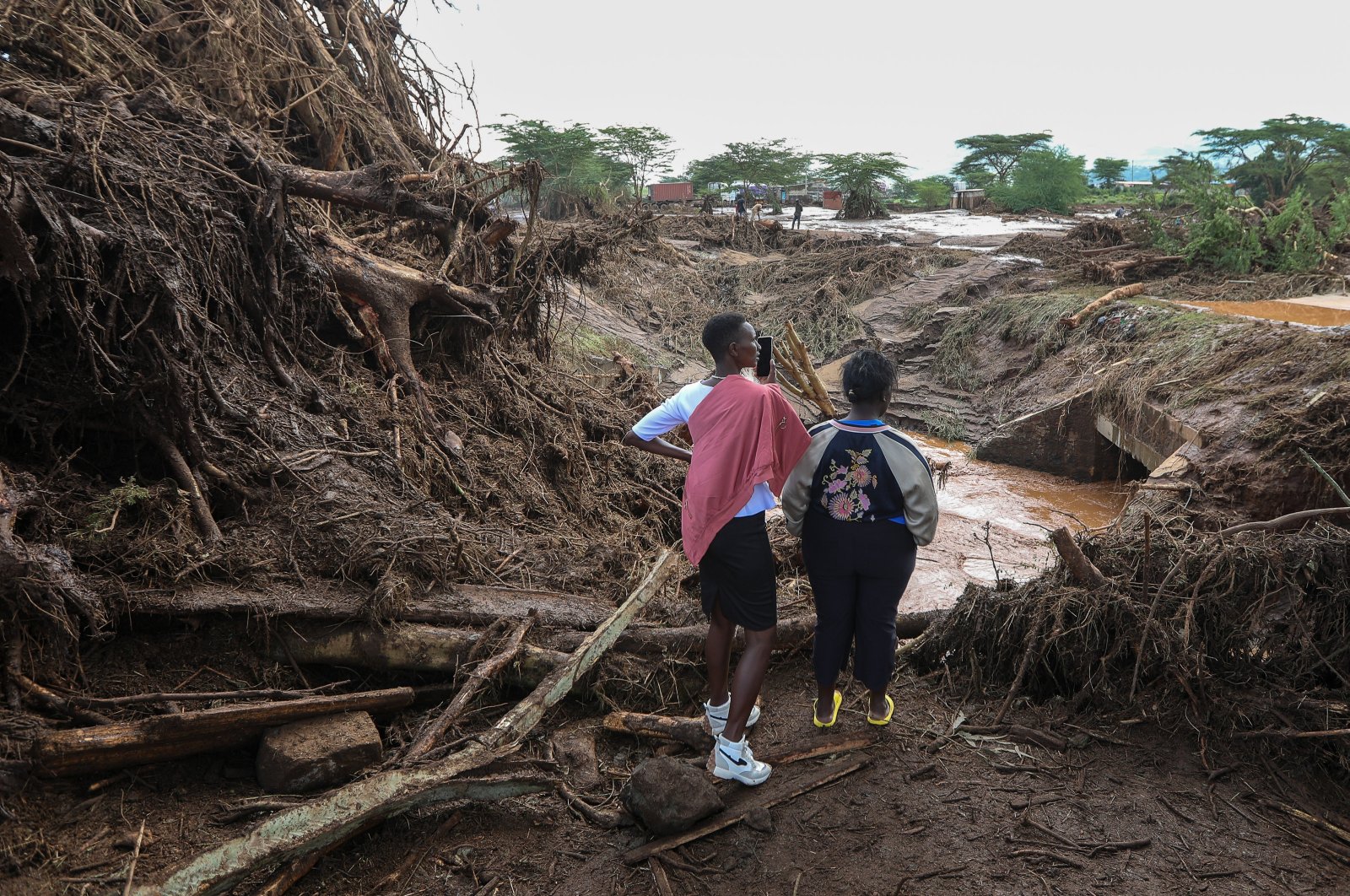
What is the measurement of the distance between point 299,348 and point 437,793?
10.4ft

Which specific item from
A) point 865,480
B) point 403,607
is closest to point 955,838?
point 865,480

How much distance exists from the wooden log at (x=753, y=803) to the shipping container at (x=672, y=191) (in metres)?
34.2

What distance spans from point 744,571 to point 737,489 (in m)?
0.30

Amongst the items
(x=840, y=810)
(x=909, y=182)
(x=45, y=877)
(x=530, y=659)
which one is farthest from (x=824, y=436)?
(x=909, y=182)

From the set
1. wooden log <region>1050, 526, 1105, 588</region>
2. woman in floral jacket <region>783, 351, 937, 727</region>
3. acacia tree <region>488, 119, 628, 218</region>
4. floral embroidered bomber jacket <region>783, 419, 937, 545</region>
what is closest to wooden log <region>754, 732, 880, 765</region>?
woman in floral jacket <region>783, 351, 937, 727</region>

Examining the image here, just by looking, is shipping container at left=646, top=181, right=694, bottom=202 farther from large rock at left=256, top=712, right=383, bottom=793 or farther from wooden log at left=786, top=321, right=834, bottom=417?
large rock at left=256, top=712, right=383, bottom=793

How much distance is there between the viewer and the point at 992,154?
39.6 metres

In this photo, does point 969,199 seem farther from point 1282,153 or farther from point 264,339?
point 264,339

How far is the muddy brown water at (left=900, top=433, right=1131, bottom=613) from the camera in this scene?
607cm

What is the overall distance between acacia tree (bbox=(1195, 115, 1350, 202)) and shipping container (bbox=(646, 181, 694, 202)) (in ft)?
62.5

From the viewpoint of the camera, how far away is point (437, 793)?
294 centimetres

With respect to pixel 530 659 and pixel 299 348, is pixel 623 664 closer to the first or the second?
pixel 530 659

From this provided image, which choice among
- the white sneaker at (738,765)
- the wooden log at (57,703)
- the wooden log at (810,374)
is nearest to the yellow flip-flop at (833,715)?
the white sneaker at (738,765)

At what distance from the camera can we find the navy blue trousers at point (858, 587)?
3.12 meters
